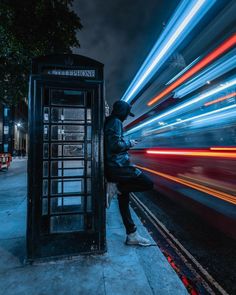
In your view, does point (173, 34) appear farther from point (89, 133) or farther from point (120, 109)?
point (89, 133)

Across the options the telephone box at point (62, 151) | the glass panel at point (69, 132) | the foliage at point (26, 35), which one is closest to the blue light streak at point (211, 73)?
the telephone box at point (62, 151)

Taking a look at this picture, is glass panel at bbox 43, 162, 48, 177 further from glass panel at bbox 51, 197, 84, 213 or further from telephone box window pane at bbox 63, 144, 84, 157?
glass panel at bbox 51, 197, 84, 213

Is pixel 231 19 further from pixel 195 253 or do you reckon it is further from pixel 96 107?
pixel 195 253

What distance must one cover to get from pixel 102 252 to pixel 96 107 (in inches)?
78.1

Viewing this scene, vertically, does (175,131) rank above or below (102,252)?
above

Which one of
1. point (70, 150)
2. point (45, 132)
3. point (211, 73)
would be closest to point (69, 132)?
point (70, 150)

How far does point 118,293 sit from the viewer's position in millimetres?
2344

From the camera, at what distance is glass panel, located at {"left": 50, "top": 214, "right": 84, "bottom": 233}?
10.6ft

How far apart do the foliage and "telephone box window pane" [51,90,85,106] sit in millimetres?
7239

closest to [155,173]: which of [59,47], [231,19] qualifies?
[231,19]

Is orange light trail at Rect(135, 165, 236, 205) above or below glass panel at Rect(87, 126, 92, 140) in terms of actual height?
below

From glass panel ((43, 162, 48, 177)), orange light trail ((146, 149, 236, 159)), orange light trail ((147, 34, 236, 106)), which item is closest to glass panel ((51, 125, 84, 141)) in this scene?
glass panel ((43, 162, 48, 177))

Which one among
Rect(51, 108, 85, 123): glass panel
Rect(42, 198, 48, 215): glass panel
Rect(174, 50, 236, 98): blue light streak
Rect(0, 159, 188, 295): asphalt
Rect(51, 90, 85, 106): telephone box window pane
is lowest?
Rect(0, 159, 188, 295): asphalt

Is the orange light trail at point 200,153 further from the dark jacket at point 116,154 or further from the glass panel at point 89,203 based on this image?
the glass panel at point 89,203
